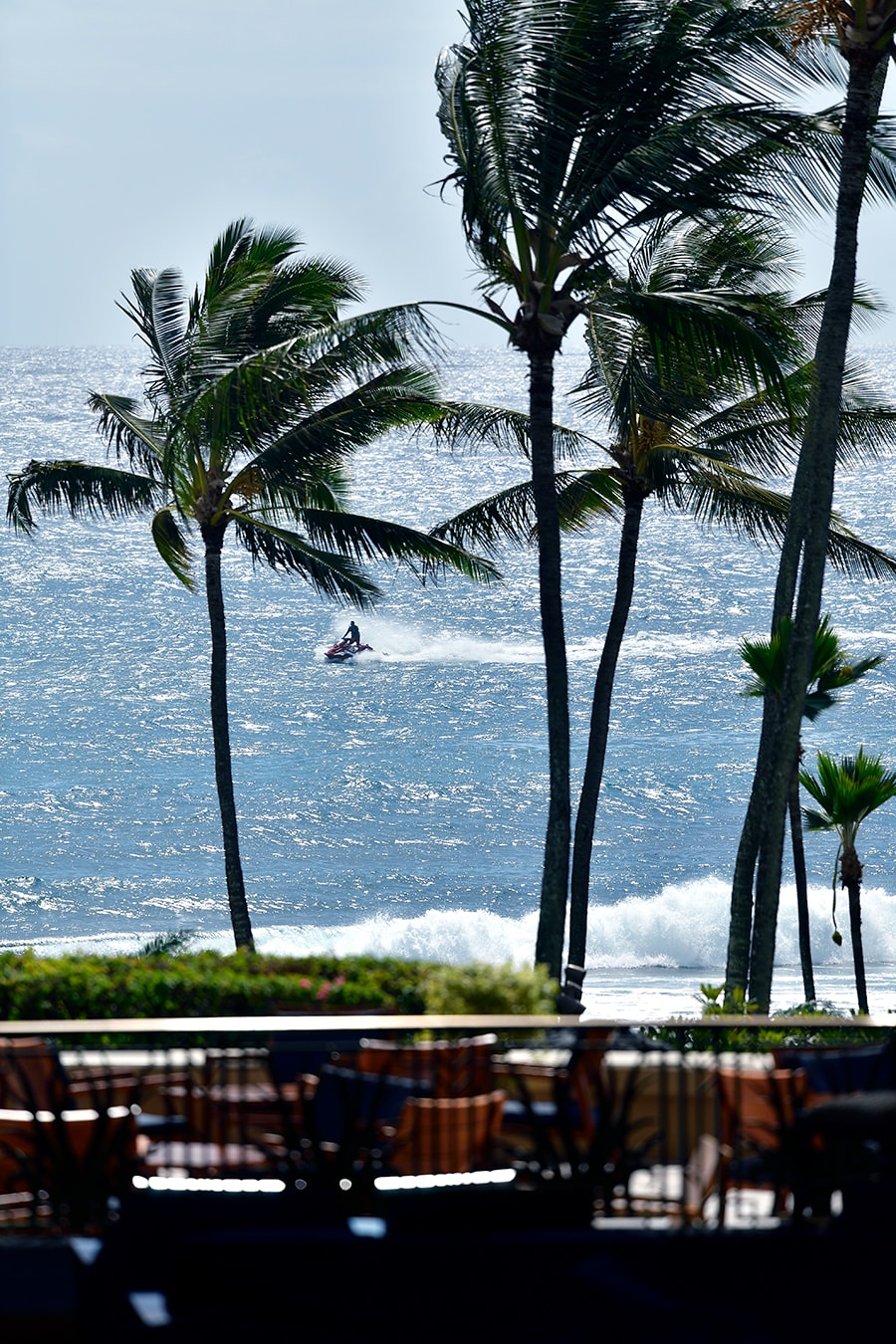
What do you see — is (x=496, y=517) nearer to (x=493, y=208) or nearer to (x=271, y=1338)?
(x=493, y=208)

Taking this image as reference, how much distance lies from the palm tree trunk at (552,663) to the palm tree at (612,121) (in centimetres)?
142

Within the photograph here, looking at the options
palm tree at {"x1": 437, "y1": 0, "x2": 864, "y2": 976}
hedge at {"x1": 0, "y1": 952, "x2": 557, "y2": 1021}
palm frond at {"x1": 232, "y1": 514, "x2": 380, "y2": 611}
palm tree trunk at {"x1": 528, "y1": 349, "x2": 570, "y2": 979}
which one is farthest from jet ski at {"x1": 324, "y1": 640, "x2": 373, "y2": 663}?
hedge at {"x1": 0, "y1": 952, "x2": 557, "y2": 1021}

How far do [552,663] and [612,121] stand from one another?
17.5ft

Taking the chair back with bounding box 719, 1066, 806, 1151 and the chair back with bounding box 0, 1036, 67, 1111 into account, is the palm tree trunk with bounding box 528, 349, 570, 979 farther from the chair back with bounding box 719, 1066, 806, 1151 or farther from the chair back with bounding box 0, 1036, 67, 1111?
the chair back with bounding box 0, 1036, 67, 1111

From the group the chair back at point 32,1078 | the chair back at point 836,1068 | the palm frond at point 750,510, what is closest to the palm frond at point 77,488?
the palm frond at point 750,510

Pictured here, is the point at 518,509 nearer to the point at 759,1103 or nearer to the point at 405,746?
the point at 759,1103

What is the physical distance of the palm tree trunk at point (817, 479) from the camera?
1367cm

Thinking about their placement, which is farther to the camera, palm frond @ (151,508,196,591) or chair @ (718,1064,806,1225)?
palm frond @ (151,508,196,591)

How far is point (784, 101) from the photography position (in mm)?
13617

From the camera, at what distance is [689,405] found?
18.7 metres

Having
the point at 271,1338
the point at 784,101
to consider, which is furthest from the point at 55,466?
the point at 271,1338

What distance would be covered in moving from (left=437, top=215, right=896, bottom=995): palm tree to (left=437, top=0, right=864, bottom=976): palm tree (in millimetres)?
746

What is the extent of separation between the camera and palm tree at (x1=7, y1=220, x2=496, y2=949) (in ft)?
55.3

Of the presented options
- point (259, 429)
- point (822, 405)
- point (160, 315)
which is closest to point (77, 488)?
point (160, 315)
